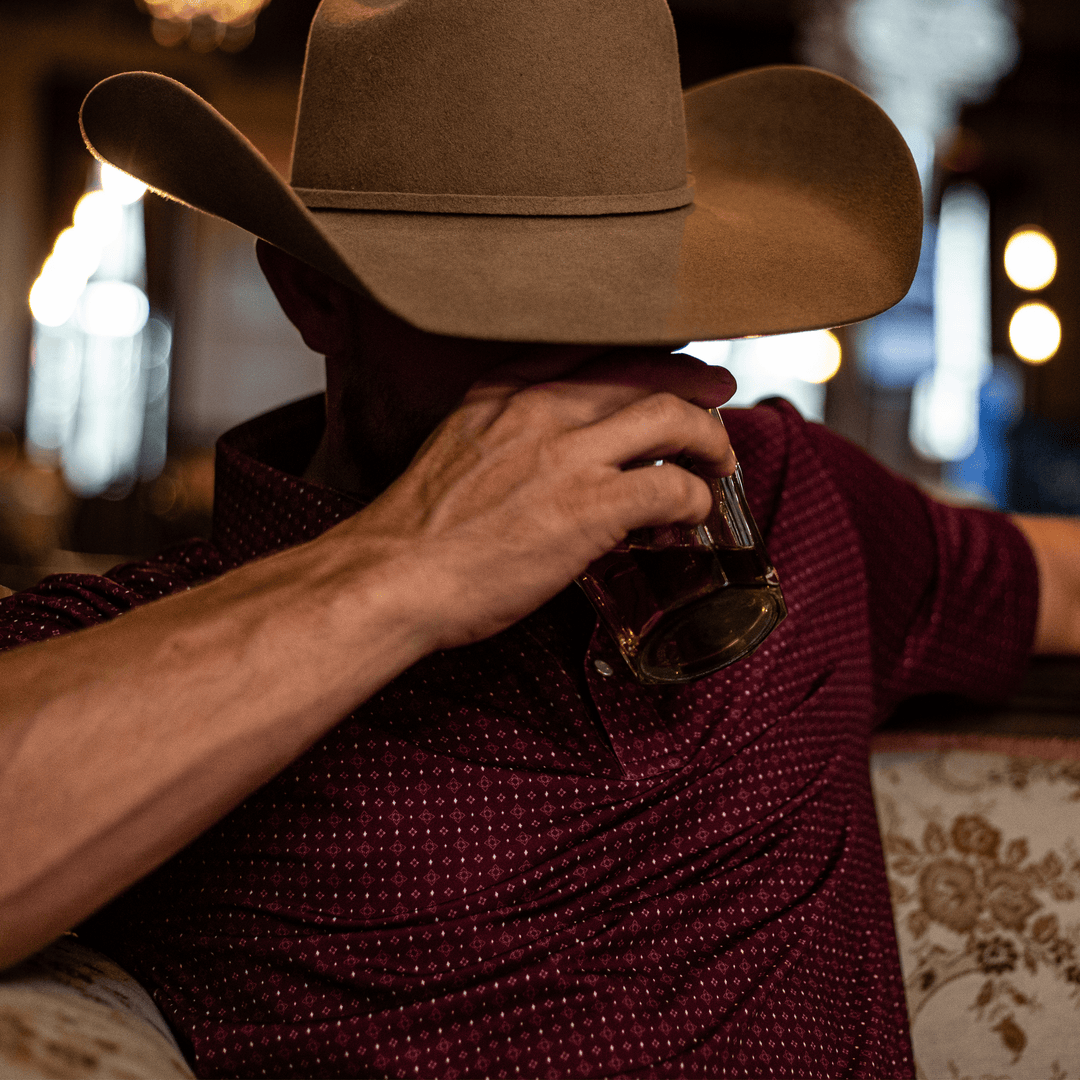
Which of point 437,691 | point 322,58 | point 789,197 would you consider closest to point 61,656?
point 437,691

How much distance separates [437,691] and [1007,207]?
737 centimetres

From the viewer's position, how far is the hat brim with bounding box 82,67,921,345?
1.91 ft

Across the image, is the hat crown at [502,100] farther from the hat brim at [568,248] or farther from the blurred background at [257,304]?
the blurred background at [257,304]

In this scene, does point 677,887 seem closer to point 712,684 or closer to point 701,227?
point 712,684

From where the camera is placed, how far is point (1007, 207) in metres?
7.02

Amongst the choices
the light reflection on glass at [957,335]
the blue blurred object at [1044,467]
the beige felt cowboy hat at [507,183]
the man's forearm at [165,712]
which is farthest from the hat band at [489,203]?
the light reflection on glass at [957,335]

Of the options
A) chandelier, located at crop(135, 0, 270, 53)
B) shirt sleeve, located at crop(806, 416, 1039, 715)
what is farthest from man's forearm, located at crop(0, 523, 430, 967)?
chandelier, located at crop(135, 0, 270, 53)

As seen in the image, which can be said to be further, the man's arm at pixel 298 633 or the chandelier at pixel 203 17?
the chandelier at pixel 203 17

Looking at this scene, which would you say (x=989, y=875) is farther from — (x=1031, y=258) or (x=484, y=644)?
(x=1031, y=258)

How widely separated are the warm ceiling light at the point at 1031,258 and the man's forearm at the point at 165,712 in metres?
7.21

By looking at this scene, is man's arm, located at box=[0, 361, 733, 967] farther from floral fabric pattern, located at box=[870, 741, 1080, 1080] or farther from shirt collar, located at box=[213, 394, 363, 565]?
floral fabric pattern, located at box=[870, 741, 1080, 1080]

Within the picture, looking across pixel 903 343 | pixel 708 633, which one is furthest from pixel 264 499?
pixel 903 343

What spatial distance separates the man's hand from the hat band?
0.10m

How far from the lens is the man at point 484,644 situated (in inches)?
23.3
